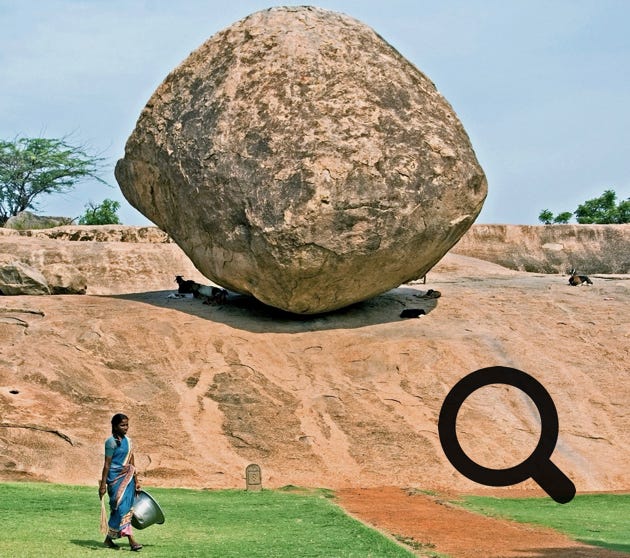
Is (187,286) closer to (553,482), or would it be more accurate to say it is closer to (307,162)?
(307,162)

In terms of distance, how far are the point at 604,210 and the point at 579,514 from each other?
120ft

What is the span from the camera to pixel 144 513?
30.2ft

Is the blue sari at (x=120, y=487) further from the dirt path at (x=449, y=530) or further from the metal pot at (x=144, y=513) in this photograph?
the dirt path at (x=449, y=530)

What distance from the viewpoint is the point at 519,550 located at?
10352 mm

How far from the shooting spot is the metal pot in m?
9.19

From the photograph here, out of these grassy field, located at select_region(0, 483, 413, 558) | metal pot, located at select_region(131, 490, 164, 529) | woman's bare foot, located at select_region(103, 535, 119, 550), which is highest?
metal pot, located at select_region(131, 490, 164, 529)

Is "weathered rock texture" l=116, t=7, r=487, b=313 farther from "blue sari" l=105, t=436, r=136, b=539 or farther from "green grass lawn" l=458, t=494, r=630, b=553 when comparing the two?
"blue sari" l=105, t=436, r=136, b=539

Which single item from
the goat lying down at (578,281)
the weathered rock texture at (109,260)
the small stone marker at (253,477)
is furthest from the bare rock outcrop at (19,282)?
the goat lying down at (578,281)

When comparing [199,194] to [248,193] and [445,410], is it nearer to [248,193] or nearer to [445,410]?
[248,193]

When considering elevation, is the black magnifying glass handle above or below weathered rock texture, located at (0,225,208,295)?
below

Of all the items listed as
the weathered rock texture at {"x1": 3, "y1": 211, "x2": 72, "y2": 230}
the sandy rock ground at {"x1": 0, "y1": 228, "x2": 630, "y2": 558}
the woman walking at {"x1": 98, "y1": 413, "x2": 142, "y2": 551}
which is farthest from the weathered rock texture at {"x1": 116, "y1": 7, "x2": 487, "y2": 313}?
the weathered rock texture at {"x1": 3, "y1": 211, "x2": 72, "y2": 230}

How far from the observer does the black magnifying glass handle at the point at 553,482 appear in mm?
14494

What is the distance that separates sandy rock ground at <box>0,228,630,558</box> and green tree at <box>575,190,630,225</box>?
1038 inches

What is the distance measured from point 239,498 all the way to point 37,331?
6.28 meters
